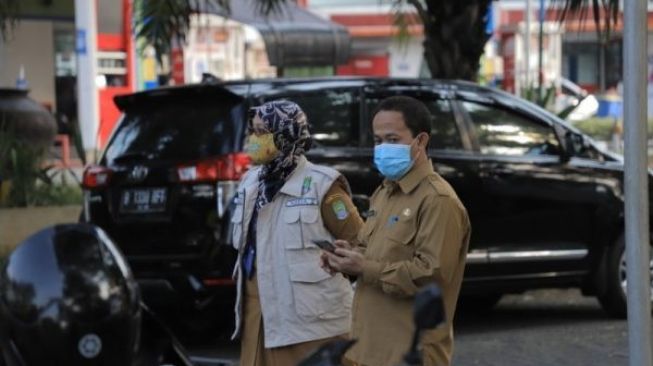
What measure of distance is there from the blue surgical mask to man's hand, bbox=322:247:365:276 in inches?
12.8

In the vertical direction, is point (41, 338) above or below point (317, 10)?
below

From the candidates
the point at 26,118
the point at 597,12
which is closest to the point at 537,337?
the point at 597,12

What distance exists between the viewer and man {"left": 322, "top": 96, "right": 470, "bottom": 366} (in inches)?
162

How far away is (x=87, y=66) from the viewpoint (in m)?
20.8

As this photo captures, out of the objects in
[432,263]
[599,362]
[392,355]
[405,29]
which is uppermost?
[405,29]

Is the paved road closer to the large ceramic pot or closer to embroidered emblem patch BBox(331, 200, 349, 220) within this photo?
embroidered emblem patch BBox(331, 200, 349, 220)

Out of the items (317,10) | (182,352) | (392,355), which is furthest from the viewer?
(317,10)

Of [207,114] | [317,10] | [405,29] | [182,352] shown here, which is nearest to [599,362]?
[207,114]

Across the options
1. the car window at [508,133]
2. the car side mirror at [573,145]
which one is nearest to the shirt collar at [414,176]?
the car window at [508,133]

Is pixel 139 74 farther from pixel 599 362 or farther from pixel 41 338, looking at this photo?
pixel 41 338

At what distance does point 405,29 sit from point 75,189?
4853mm

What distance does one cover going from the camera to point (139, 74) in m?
28.0

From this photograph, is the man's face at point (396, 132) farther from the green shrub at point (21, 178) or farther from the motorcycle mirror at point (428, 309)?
the green shrub at point (21, 178)

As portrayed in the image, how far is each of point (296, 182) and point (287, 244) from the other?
268 millimetres
